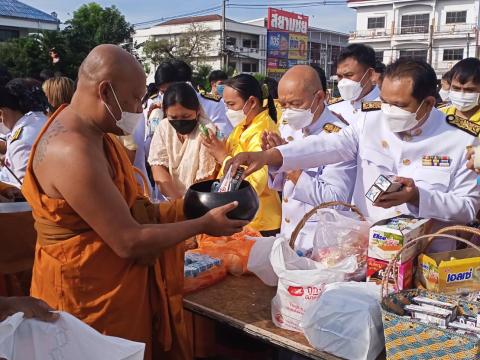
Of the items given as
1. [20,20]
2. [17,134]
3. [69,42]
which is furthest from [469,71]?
[20,20]

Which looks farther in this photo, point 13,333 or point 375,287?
point 375,287

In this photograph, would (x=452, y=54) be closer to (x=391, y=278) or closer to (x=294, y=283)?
(x=391, y=278)

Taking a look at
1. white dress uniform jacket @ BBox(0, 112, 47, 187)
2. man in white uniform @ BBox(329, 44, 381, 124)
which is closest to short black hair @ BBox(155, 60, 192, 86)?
man in white uniform @ BBox(329, 44, 381, 124)

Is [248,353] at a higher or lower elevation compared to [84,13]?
lower

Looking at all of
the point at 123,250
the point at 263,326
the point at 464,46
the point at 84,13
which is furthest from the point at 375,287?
the point at 464,46

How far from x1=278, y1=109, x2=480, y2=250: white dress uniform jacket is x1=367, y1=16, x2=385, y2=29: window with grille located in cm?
5002

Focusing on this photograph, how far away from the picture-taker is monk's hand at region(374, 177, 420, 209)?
1855 millimetres

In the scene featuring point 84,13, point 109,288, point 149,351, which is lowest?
point 149,351

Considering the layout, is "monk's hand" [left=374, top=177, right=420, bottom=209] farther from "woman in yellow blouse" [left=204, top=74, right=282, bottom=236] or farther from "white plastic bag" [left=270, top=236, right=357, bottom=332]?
"woman in yellow blouse" [left=204, top=74, right=282, bottom=236]

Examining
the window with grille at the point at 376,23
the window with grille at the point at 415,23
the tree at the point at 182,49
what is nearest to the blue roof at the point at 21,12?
the tree at the point at 182,49

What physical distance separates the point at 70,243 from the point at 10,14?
36.6 meters

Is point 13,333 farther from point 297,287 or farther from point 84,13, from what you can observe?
point 84,13

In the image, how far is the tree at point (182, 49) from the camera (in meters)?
35.4

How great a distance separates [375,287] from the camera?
1.69 meters
